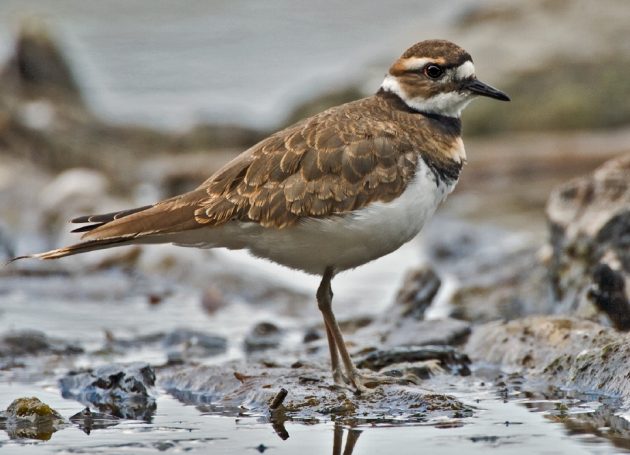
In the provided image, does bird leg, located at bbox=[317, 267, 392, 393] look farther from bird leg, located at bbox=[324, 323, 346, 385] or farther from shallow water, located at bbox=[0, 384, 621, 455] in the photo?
shallow water, located at bbox=[0, 384, 621, 455]

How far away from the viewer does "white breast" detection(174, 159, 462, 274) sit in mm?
6734

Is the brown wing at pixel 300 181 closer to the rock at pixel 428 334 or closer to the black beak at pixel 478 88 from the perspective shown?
the black beak at pixel 478 88

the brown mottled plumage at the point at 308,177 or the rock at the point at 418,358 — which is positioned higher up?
the brown mottled plumage at the point at 308,177

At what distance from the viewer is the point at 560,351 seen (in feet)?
24.3

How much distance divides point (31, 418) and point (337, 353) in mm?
1958

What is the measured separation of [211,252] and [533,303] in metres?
3.66

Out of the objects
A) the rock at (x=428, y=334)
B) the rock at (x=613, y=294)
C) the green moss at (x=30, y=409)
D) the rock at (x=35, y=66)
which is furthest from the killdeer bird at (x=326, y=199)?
the rock at (x=35, y=66)

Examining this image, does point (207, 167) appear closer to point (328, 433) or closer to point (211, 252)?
point (211, 252)

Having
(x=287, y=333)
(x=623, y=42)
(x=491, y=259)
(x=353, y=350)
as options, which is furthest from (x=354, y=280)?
(x=623, y=42)

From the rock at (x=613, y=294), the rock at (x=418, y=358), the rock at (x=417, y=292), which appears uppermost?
the rock at (x=417, y=292)

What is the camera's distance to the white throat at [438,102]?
7.47m

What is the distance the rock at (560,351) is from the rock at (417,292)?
0.97 m

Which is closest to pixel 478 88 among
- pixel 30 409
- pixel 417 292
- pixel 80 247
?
pixel 417 292

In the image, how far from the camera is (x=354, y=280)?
462 inches
